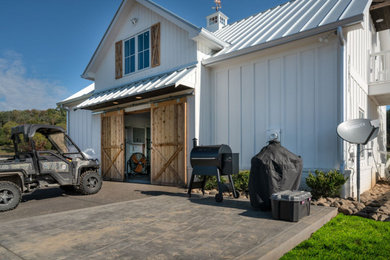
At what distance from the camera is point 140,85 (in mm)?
9508

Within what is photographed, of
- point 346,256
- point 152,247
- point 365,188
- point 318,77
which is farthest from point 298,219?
point 365,188

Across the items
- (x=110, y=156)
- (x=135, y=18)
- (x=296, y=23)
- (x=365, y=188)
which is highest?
(x=135, y=18)

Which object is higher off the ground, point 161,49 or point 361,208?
point 161,49

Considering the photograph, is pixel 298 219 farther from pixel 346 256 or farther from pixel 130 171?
pixel 130 171

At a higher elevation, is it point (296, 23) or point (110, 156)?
point (296, 23)

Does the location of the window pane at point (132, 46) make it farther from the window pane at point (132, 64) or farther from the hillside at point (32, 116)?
the hillside at point (32, 116)

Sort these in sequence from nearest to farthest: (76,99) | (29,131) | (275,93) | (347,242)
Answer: (347,242) → (29,131) → (275,93) → (76,99)

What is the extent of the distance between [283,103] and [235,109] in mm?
1513

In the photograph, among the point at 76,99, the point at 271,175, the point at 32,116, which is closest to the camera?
the point at 271,175

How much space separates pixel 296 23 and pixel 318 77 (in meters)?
2.00

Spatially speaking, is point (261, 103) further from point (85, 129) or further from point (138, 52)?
point (85, 129)

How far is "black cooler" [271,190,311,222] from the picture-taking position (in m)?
4.05

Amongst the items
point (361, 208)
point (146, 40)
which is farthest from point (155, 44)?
point (361, 208)

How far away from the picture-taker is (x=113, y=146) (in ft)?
36.3
